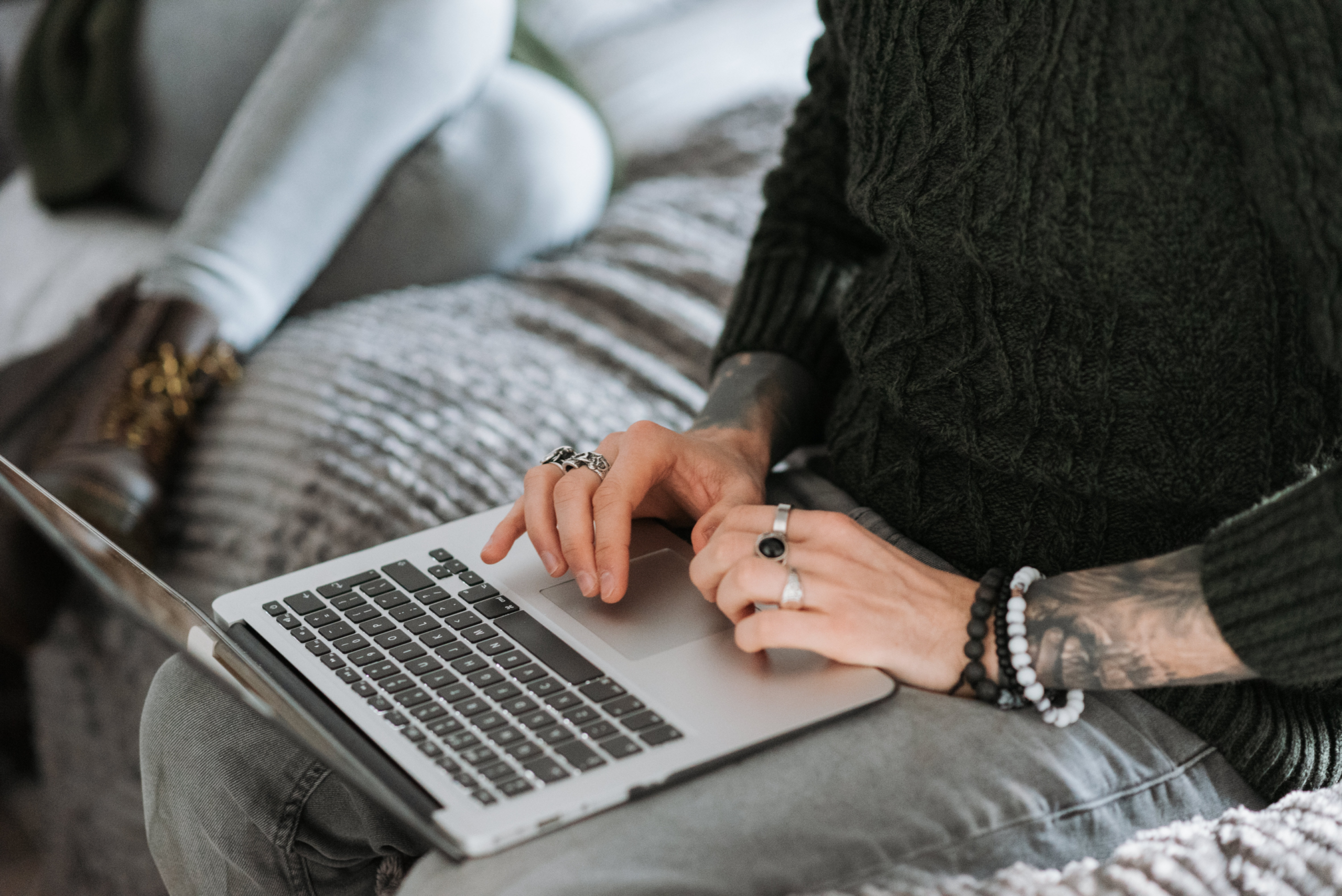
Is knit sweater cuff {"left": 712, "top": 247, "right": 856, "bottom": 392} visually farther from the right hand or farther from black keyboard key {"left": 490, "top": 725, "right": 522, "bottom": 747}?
black keyboard key {"left": 490, "top": 725, "right": 522, "bottom": 747}

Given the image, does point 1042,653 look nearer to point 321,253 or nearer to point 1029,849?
point 1029,849

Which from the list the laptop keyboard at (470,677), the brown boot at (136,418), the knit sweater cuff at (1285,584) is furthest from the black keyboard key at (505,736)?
the brown boot at (136,418)

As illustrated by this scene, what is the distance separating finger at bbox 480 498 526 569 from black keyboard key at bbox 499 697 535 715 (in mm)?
118

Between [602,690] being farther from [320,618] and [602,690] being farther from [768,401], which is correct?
[768,401]

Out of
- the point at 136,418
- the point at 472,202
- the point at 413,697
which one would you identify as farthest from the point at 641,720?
the point at 472,202

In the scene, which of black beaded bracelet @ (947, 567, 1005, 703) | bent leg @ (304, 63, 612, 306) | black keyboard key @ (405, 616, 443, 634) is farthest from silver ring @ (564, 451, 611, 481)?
bent leg @ (304, 63, 612, 306)

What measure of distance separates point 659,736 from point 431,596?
0.18 m

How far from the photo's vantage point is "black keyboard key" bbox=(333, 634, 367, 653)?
2.02 feet

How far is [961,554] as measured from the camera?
2.30ft

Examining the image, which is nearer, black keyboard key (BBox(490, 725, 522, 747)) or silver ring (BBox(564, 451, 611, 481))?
black keyboard key (BBox(490, 725, 522, 747))

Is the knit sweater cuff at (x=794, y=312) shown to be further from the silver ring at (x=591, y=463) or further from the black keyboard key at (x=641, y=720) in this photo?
the black keyboard key at (x=641, y=720)

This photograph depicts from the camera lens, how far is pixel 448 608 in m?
0.65

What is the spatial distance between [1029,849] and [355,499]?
2.22 feet

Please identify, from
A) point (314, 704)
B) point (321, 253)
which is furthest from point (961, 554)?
point (321, 253)
